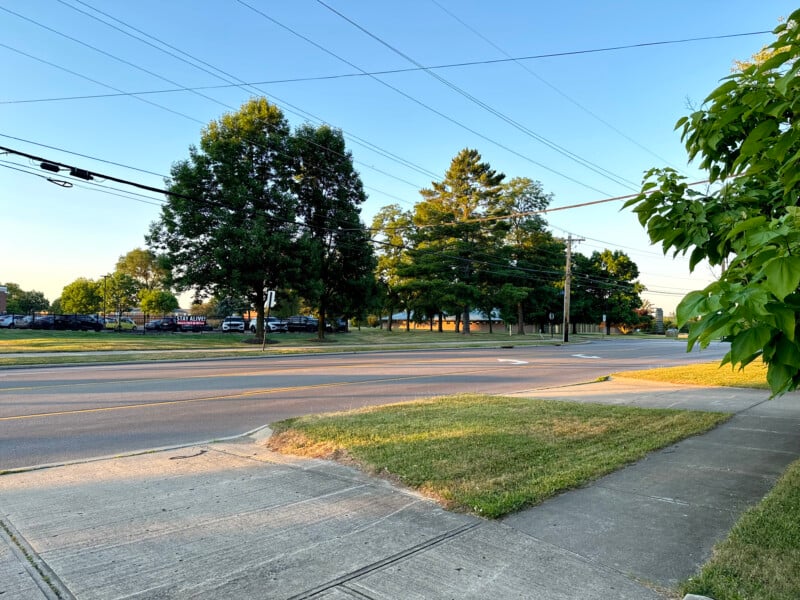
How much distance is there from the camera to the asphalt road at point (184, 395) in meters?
7.29

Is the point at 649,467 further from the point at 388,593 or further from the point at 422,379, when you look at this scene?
the point at 422,379

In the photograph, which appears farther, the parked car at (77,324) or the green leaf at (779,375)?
the parked car at (77,324)

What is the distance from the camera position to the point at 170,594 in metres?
3.01

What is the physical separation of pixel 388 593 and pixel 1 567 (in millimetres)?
2458

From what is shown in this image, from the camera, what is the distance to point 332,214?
37.2 m

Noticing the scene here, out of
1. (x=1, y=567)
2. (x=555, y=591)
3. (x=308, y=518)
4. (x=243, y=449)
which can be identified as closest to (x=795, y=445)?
(x=555, y=591)

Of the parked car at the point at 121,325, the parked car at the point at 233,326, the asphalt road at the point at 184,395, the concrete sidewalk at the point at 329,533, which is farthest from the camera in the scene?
the parked car at the point at 233,326

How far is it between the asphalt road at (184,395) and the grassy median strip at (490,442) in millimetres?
1925

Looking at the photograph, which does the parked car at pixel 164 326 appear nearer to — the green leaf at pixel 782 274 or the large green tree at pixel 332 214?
the large green tree at pixel 332 214

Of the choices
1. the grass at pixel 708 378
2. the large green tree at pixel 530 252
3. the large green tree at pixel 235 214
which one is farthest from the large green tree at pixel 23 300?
the grass at pixel 708 378

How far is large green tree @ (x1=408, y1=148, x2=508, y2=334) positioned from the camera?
161 feet

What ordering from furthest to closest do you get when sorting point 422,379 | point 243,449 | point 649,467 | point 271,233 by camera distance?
point 271,233
point 422,379
point 243,449
point 649,467

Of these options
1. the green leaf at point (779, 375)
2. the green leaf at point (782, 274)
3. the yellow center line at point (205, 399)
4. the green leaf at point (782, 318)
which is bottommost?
the yellow center line at point (205, 399)

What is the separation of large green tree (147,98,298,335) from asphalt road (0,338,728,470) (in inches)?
548
